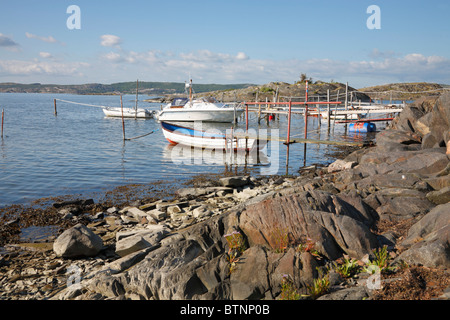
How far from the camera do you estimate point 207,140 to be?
2597 cm

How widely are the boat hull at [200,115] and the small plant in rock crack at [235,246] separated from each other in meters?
35.0

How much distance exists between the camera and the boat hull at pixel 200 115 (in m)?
41.6

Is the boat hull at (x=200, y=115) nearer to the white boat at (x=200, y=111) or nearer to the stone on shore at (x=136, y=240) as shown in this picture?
the white boat at (x=200, y=111)

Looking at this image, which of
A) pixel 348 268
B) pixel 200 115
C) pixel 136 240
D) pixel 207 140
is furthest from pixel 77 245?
pixel 200 115

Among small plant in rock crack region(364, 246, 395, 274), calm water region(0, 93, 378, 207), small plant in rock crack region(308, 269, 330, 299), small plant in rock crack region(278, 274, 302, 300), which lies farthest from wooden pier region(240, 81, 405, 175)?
small plant in rock crack region(308, 269, 330, 299)

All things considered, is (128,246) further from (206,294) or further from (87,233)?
(206,294)

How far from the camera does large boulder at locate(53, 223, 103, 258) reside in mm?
8781

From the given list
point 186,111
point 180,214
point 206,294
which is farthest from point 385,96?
point 206,294

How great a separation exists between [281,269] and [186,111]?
37.1 meters

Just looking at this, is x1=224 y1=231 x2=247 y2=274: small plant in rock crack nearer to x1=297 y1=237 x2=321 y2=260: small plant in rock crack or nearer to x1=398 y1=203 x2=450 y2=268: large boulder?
x1=297 y1=237 x2=321 y2=260: small plant in rock crack

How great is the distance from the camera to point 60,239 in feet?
29.6

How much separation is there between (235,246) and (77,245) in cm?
429
